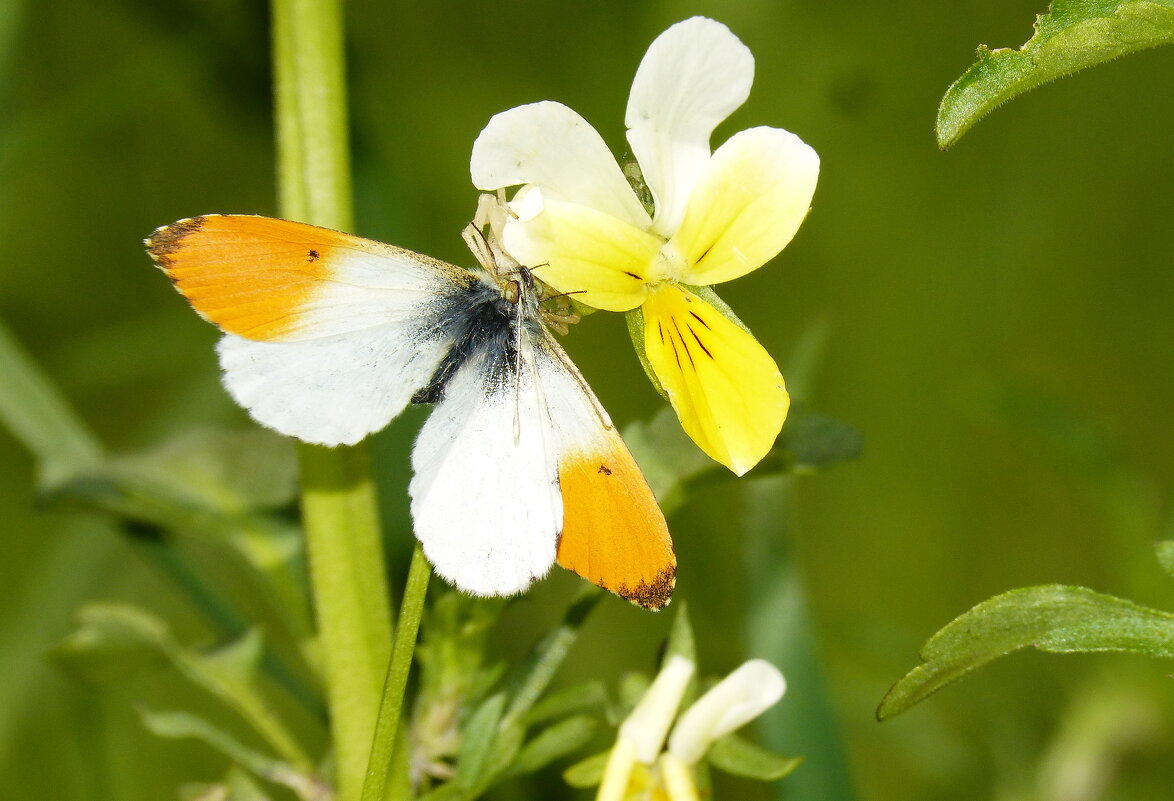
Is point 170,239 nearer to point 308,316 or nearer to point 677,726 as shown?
point 308,316

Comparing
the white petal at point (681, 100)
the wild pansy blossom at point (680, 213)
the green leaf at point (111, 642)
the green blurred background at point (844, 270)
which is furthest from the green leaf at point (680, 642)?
the green blurred background at point (844, 270)

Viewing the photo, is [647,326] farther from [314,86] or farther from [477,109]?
[477,109]

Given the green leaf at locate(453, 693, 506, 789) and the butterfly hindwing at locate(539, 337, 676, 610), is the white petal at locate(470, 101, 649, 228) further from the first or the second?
the green leaf at locate(453, 693, 506, 789)

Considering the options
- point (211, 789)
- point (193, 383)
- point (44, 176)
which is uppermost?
point (44, 176)

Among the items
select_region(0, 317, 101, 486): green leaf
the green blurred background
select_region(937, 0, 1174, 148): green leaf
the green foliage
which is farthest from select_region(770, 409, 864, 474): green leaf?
the green blurred background

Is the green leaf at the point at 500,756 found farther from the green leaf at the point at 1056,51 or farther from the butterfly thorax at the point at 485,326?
the green leaf at the point at 1056,51

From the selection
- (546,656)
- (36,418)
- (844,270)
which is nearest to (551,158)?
(546,656)

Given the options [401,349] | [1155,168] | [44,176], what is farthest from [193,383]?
[1155,168]
